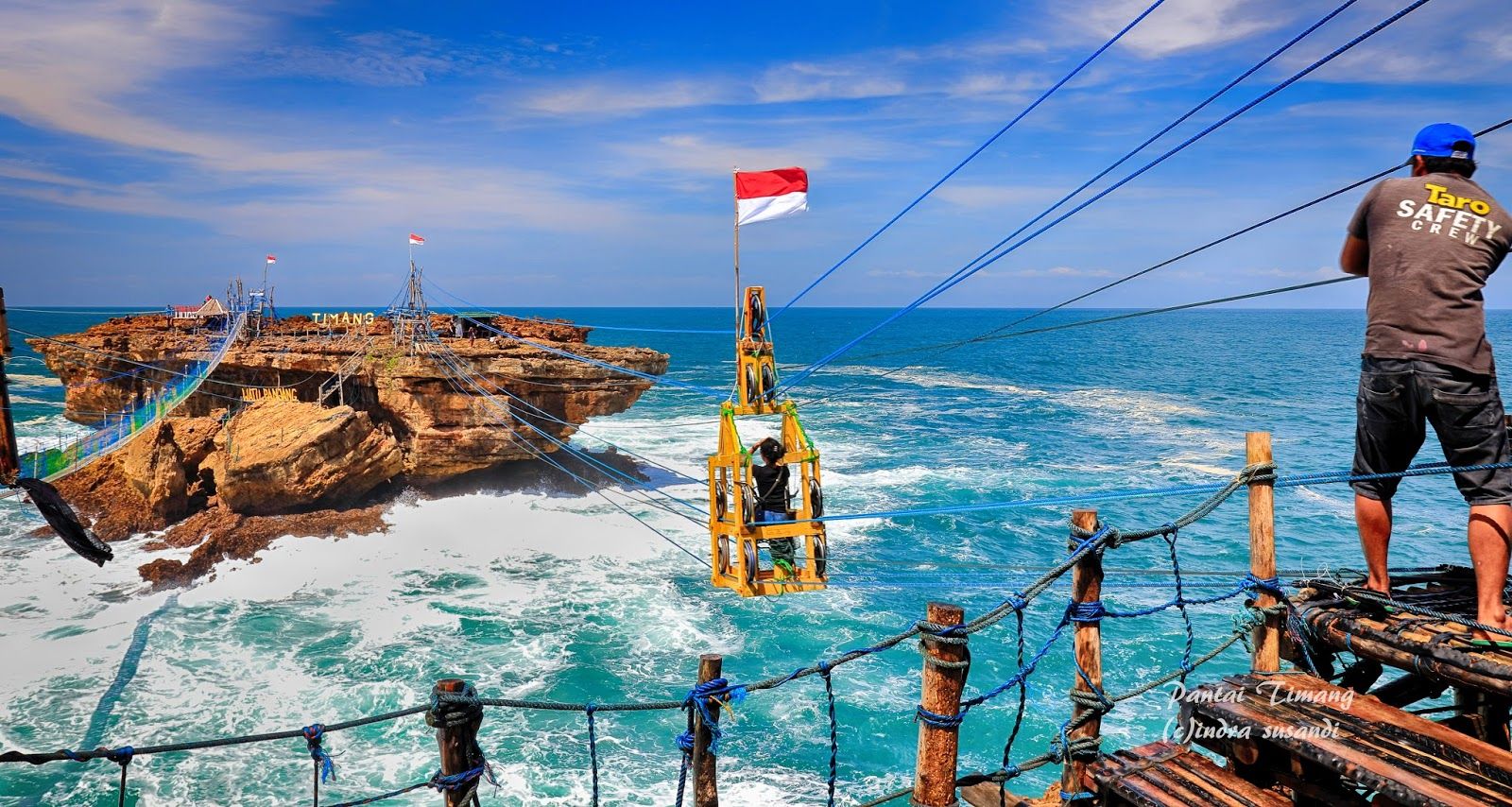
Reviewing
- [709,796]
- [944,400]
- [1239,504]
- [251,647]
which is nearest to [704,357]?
[944,400]

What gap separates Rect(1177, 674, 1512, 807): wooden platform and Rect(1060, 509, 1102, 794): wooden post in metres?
0.65

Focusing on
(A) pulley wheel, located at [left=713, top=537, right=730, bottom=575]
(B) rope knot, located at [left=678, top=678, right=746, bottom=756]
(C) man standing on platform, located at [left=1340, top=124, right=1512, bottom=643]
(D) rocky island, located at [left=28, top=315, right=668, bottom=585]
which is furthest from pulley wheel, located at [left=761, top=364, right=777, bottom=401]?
(D) rocky island, located at [left=28, top=315, right=668, bottom=585]

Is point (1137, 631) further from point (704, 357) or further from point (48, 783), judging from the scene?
point (704, 357)

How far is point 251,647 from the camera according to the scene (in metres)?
20.3

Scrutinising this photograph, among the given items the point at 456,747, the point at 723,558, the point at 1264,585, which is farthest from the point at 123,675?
the point at 1264,585

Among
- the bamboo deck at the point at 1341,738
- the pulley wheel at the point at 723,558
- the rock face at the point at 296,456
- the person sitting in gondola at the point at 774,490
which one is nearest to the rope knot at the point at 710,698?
the bamboo deck at the point at 1341,738

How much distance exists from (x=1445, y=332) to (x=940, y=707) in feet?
11.8

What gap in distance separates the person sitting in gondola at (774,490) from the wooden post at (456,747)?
26.6ft

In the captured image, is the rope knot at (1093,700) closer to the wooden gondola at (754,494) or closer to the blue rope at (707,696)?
the blue rope at (707,696)

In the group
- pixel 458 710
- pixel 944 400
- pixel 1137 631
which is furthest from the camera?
pixel 944 400

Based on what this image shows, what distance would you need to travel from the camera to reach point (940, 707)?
16.9 ft

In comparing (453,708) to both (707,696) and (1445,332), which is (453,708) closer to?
(707,696)

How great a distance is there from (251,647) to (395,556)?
6.40 metres

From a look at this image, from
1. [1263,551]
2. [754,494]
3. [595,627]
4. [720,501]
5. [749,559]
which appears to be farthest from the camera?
[595,627]
